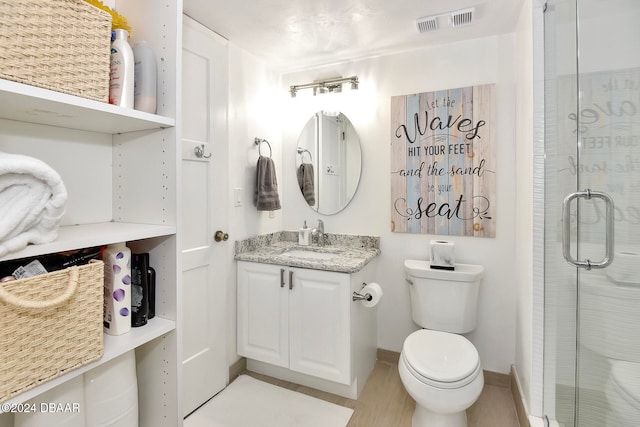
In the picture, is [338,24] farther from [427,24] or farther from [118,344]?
[118,344]

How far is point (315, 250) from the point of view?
238 cm

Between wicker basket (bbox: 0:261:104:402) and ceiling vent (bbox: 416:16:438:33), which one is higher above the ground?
ceiling vent (bbox: 416:16:438:33)

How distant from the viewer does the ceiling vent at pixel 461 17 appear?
178 cm

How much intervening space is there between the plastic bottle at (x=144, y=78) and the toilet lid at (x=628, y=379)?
5.21ft

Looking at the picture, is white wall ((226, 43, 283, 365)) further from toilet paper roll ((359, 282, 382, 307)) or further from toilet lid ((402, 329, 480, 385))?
toilet lid ((402, 329, 480, 385))

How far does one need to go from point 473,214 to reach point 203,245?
168 centimetres

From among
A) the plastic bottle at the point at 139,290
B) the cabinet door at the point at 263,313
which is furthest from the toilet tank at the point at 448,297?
the plastic bottle at the point at 139,290

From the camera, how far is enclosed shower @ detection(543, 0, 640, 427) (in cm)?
100

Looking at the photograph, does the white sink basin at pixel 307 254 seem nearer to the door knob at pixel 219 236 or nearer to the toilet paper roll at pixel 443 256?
the door knob at pixel 219 236

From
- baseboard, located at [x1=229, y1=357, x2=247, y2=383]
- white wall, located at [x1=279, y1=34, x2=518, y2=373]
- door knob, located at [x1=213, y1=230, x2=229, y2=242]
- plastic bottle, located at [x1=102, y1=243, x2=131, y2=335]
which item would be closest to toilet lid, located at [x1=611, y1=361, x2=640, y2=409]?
white wall, located at [x1=279, y1=34, x2=518, y2=373]

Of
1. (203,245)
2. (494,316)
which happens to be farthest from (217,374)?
(494,316)

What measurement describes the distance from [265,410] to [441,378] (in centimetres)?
102

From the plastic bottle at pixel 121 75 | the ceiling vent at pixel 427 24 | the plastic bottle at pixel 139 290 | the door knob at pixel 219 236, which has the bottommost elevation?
the plastic bottle at pixel 139 290

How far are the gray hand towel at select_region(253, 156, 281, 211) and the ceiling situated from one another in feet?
2.54
